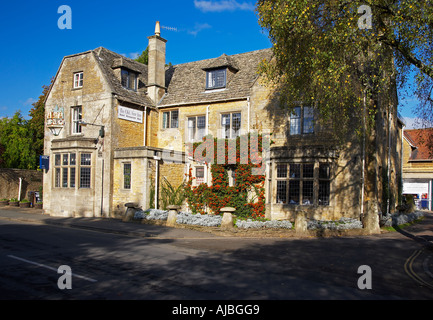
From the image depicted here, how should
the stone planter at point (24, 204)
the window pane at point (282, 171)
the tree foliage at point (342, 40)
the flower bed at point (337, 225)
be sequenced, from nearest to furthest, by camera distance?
the tree foliage at point (342, 40) → the flower bed at point (337, 225) → the window pane at point (282, 171) → the stone planter at point (24, 204)

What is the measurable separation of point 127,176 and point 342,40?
587 inches

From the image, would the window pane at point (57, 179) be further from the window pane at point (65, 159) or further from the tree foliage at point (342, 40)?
the tree foliage at point (342, 40)

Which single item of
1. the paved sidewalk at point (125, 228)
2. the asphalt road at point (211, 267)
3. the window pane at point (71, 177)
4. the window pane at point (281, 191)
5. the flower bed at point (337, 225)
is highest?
the window pane at point (71, 177)

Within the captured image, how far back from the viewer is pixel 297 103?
2042cm

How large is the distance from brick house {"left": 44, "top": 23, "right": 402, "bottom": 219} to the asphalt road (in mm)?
4729

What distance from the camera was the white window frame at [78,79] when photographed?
82.7ft

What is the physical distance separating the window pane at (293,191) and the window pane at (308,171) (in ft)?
1.94

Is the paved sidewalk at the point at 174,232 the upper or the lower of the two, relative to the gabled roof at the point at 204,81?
lower

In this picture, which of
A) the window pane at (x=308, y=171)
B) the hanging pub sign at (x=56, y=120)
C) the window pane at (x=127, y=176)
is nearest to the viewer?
the window pane at (x=308, y=171)

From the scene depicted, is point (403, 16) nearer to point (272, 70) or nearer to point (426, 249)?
point (272, 70)

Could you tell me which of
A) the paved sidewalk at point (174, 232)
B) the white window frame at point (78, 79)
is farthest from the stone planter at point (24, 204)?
the white window frame at point (78, 79)

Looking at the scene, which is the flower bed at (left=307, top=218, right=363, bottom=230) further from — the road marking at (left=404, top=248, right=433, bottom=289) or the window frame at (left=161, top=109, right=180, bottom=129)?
the window frame at (left=161, top=109, right=180, bottom=129)
